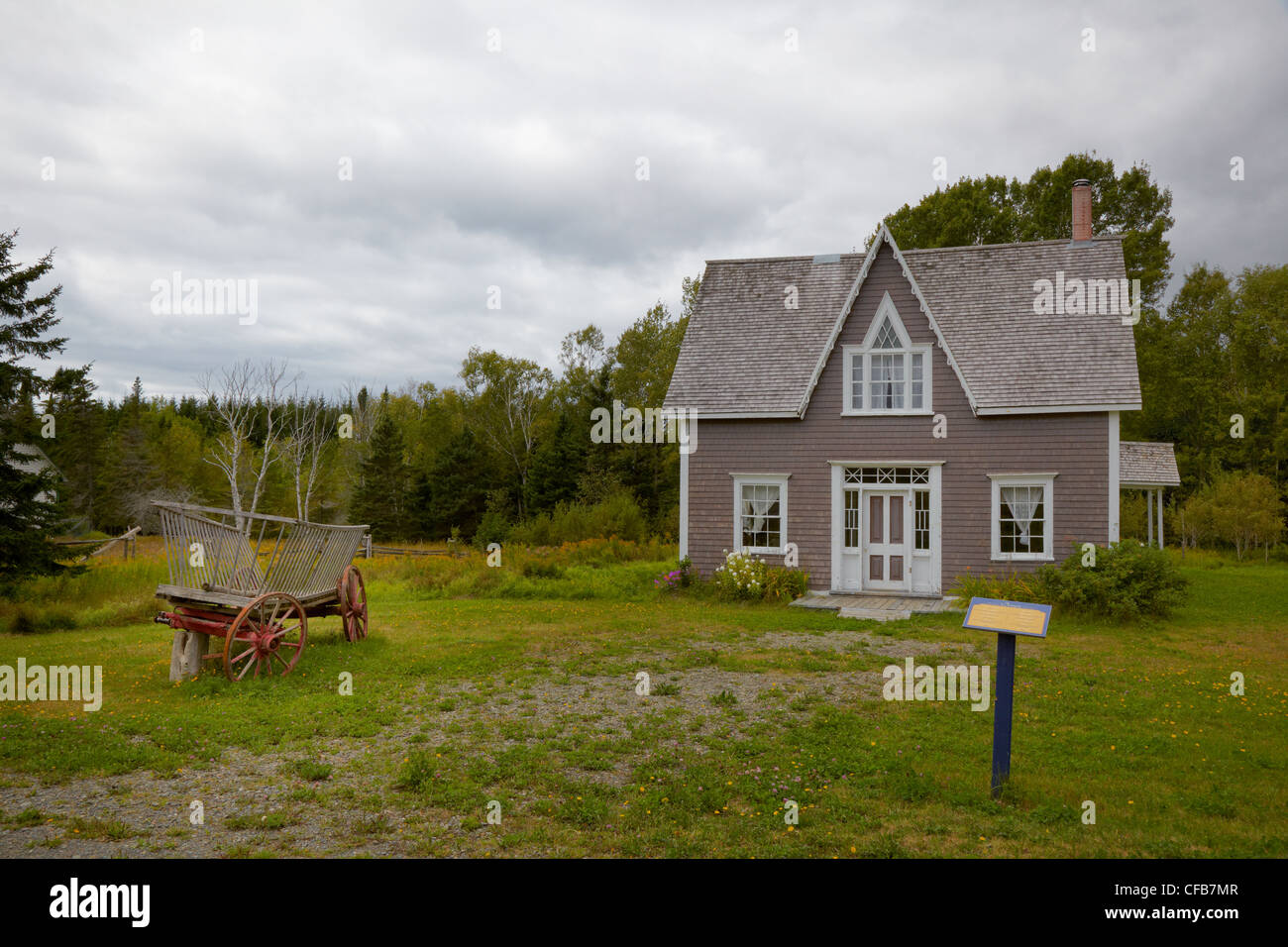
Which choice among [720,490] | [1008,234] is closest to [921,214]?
[1008,234]

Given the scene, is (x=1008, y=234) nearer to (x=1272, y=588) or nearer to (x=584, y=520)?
(x=1272, y=588)

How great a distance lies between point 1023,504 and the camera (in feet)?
56.9

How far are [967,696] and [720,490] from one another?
1018 cm

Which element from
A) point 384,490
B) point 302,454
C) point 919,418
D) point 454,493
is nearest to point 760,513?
point 919,418

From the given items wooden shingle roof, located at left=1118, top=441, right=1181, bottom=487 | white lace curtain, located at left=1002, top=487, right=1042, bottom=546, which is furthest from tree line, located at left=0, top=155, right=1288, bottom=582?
white lace curtain, located at left=1002, top=487, right=1042, bottom=546

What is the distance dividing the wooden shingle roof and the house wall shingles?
8.75 metres

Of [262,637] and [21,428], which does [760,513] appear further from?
[21,428]

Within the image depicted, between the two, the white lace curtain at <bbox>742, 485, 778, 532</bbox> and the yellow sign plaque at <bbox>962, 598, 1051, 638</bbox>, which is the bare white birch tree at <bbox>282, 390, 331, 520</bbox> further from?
the yellow sign plaque at <bbox>962, 598, 1051, 638</bbox>

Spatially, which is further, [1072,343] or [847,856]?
[1072,343]

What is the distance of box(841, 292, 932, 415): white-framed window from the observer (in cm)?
1812

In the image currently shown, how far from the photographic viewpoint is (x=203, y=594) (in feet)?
32.2

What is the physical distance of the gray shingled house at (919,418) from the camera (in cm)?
Result: 1708

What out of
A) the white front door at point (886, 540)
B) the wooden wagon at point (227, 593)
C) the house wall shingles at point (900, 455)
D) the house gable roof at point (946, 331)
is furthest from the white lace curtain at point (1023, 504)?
the wooden wagon at point (227, 593)

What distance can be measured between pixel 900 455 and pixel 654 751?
40.6 feet
